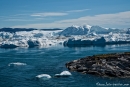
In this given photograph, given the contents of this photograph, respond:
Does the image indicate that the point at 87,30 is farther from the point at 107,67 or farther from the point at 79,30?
the point at 107,67

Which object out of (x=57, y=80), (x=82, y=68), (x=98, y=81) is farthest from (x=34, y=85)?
(x=82, y=68)

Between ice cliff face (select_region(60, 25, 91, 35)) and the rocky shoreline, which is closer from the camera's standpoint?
the rocky shoreline

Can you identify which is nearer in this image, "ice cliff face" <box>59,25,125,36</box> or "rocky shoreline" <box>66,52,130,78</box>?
"rocky shoreline" <box>66,52,130,78</box>

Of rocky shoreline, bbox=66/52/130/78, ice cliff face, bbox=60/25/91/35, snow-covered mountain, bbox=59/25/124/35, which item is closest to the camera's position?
rocky shoreline, bbox=66/52/130/78

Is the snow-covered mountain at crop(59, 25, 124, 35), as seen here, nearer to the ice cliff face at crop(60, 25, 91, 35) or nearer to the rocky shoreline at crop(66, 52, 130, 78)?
the ice cliff face at crop(60, 25, 91, 35)

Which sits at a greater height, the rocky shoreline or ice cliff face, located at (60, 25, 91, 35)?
ice cliff face, located at (60, 25, 91, 35)

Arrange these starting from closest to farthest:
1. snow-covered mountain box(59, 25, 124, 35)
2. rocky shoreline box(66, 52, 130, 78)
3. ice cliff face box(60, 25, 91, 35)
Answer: rocky shoreline box(66, 52, 130, 78) → snow-covered mountain box(59, 25, 124, 35) → ice cliff face box(60, 25, 91, 35)

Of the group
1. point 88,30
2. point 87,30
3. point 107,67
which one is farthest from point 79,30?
point 107,67

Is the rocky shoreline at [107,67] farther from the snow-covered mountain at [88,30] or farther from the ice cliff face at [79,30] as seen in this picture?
the ice cliff face at [79,30]

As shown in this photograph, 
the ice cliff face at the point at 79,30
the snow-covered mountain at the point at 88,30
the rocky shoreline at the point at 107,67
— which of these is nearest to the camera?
the rocky shoreline at the point at 107,67

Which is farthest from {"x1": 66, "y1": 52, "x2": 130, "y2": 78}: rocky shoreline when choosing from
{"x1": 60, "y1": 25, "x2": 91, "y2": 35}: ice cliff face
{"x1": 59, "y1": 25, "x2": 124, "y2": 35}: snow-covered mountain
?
{"x1": 60, "y1": 25, "x2": 91, "y2": 35}: ice cliff face

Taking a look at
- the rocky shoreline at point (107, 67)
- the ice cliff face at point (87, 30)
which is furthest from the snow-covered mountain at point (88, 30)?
the rocky shoreline at point (107, 67)

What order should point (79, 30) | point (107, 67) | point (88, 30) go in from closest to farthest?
point (107, 67)
point (88, 30)
point (79, 30)

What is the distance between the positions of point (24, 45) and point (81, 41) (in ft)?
55.2
